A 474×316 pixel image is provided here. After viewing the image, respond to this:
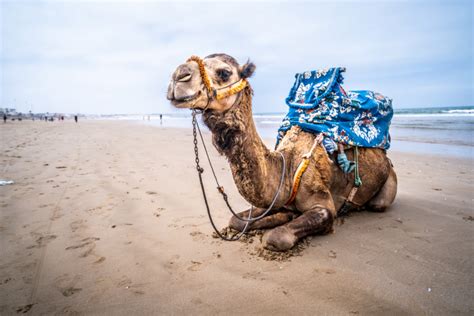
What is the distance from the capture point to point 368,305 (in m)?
2.01

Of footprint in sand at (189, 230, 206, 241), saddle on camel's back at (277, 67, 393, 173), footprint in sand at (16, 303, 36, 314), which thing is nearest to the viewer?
footprint in sand at (16, 303, 36, 314)

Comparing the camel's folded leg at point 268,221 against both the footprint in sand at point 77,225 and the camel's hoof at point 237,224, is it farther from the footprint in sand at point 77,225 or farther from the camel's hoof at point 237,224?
the footprint in sand at point 77,225

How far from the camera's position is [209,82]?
2.18 metres

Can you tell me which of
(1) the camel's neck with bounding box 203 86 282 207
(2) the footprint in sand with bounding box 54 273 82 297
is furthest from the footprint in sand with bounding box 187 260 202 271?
(2) the footprint in sand with bounding box 54 273 82 297

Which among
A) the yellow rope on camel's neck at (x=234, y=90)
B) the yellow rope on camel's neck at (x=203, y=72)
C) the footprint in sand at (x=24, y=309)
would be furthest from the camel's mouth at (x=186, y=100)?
the footprint in sand at (x=24, y=309)

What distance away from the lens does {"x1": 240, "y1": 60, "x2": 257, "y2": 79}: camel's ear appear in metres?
2.46

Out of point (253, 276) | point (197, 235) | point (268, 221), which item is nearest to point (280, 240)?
point (253, 276)

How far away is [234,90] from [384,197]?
283 cm

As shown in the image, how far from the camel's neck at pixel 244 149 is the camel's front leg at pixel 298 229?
13.0 inches

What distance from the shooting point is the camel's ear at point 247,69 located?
246cm

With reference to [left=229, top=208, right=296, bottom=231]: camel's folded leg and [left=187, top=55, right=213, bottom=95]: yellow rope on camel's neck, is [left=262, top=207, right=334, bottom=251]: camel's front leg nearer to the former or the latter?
[left=229, top=208, right=296, bottom=231]: camel's folded leg

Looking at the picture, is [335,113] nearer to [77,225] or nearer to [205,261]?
[205,261]

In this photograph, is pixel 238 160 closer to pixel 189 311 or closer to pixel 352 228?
pixel 189 311

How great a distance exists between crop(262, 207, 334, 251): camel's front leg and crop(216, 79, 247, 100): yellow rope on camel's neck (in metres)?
1.45
